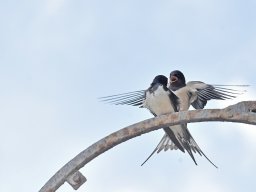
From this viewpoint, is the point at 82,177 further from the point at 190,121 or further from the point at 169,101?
the point at 169,101

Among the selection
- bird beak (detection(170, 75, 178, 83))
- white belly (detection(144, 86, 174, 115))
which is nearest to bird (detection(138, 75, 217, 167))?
white belly (detection(144, 86, 174, 115))

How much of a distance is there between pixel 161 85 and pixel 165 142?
1.65ft

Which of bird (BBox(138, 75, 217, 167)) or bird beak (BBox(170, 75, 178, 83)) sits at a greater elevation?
bird beak (BBox(170, 75, 178, 83))

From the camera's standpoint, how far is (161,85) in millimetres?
5031

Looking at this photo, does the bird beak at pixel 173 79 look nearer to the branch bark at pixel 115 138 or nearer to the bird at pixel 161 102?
the bird at pixel 161 102

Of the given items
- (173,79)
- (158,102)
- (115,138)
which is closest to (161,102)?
(158,102)

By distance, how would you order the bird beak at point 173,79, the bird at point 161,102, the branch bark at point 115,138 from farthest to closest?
1. the bird beak at point 173,79
2. the bird at point 161,102
3. the branch bark at point 115,138

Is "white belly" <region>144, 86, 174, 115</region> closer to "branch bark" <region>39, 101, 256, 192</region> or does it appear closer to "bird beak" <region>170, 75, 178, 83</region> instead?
"bird beak" <region>170, 75, 178, 83</region>

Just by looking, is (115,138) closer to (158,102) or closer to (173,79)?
(158,102)

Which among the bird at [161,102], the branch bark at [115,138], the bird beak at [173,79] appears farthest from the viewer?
the bird beak at [173,79]

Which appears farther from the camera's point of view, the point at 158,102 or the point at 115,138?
the point at 158,102

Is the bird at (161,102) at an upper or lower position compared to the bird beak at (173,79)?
lower

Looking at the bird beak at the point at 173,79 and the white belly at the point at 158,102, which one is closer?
the white belly at the point at 158,102

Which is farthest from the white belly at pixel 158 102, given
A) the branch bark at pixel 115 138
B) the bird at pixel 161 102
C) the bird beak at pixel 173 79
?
the branch bark at pixel 115 138
